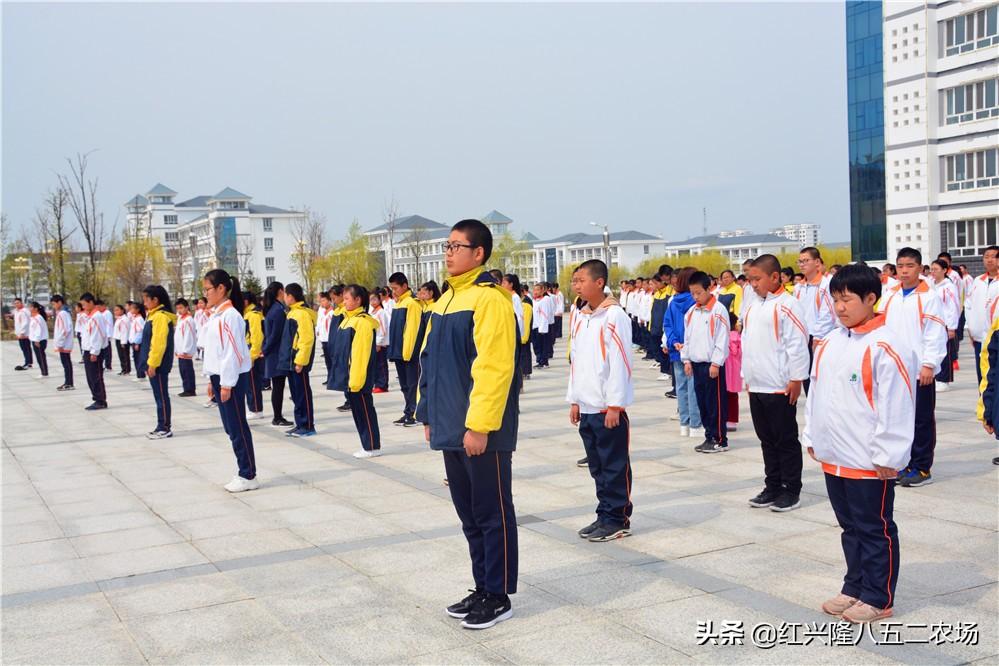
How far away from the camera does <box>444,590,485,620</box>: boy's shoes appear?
15.3 feet

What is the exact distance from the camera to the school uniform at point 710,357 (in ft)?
30.0

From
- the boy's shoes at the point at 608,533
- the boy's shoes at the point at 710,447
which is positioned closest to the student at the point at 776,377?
the boy's shoes at the point at 608,533

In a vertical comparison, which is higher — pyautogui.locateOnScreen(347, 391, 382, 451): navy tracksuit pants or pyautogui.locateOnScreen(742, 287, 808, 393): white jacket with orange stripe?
pyautogui.locateOnScreen(742, 287, 808, 393): white jacket with orange stripe

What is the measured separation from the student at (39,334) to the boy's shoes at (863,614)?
24.2 meters

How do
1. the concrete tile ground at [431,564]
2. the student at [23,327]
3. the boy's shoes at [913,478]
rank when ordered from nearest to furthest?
1. the concrete tile ground at [431,564]
2. the boy's shoes at [913,478]
3. the student at [23,327]

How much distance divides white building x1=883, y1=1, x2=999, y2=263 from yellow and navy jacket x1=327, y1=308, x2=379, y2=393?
1418 inches

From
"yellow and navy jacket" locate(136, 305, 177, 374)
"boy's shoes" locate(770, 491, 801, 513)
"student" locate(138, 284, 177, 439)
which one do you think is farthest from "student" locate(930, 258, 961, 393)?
"student" locate(138, 284, 177, 439)

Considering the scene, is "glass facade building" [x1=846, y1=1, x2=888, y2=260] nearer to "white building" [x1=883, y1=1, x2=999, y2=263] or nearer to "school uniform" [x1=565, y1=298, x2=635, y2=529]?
"white building" [x1=883, y1=1, x2=999, y2=263]

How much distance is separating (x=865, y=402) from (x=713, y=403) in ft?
16.5

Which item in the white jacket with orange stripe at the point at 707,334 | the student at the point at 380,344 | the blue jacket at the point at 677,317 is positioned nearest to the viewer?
the white jacket with orange stripe at the point at 707,334

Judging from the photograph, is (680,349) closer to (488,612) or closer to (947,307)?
(947,307)

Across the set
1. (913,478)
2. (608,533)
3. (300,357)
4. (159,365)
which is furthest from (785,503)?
(159,365)

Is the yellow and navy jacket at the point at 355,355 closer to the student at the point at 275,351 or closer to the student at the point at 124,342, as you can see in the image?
the student at the point at 275,351

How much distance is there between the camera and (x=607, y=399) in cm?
619
